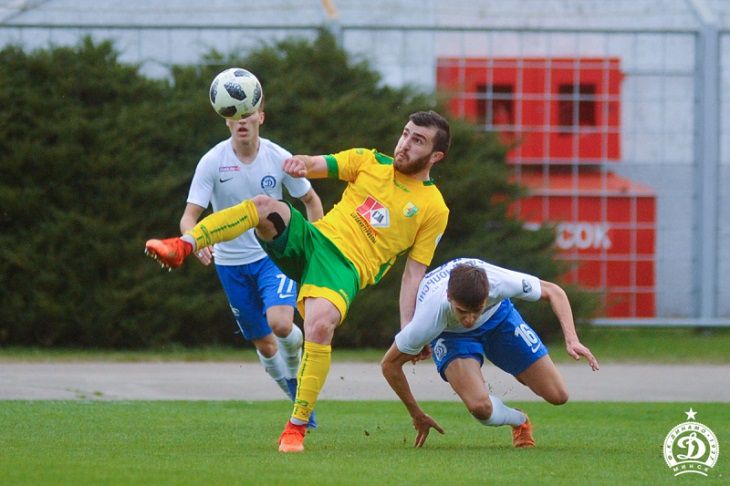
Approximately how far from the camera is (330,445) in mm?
7898

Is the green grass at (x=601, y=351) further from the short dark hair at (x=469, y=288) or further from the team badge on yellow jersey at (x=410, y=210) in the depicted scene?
the short dark hair at (x=469, y=288)

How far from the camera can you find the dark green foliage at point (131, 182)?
14.4 metres

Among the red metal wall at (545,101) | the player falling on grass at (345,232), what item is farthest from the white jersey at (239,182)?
the red metal wall at (545,101)

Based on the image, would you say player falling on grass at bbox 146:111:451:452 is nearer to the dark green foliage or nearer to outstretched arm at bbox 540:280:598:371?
outstretched arm at bbox 540:280:598:371

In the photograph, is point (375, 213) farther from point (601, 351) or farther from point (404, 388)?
point (601, 351)

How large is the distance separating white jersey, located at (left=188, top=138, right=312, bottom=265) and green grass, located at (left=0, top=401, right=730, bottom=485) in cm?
118

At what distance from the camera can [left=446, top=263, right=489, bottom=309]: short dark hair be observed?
7.43m

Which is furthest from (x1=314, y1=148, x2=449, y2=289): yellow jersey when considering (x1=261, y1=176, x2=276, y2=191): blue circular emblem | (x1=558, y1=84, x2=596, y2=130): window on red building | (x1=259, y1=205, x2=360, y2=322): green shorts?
(x1=558, y1=84, x2=596, y2=130): window on red building

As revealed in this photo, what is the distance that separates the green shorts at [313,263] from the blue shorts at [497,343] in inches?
29.0

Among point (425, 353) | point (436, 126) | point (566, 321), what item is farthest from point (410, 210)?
point (566, 321)

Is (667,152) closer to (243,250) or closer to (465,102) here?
(465,102)

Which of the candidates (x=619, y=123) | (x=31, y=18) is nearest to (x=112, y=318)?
(x=31, y=18)

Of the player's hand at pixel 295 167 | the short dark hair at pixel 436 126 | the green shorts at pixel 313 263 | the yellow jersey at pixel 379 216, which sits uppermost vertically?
the short dark hair at pixel 436 126

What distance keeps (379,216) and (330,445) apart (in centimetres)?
138
